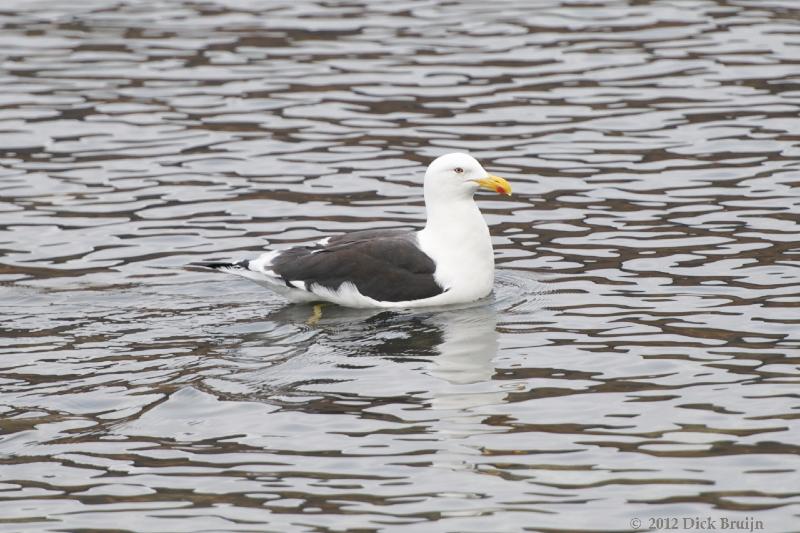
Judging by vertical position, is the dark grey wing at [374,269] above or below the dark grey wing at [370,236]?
below

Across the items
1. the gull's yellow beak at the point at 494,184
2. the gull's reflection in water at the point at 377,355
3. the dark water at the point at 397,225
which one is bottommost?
the gull's reflection in water at the point at 377,355

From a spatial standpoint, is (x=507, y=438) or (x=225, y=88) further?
(x=225, y=88)

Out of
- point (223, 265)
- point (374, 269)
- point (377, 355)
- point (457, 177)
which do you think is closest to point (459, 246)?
point (457, 177)

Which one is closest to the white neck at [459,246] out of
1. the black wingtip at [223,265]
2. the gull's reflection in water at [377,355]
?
the gull's reflection in water at [377,355]

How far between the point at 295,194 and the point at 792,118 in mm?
6476

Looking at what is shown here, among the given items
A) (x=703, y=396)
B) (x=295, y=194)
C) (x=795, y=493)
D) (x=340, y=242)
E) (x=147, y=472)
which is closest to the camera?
(x=795, y=493)

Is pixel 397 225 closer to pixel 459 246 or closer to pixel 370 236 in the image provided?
pixel 370 236

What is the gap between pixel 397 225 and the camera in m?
16.2

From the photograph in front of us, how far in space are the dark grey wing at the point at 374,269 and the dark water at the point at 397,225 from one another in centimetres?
29

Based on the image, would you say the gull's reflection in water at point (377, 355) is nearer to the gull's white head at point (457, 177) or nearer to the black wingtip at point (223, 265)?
the black wingtip at point (223, 265)

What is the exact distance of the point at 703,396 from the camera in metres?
10.9

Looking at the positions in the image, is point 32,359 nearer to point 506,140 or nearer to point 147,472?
point 147,472

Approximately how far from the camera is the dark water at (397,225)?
967 centimetres

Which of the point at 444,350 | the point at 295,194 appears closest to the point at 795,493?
the point at 444,350
